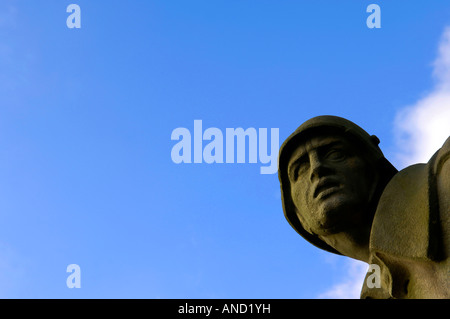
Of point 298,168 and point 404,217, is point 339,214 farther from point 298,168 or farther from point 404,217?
point 298,168

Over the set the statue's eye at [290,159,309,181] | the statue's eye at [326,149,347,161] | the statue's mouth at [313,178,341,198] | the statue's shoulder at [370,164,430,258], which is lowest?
the statue's shoulder at [370,164,430,258]

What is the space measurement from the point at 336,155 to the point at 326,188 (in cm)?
40

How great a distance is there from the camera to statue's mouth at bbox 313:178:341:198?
652cm

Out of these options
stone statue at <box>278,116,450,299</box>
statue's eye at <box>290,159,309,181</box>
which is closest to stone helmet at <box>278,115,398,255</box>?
stone statue at <box>278,116,450,299</box>

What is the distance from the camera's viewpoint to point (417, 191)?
6090 mm

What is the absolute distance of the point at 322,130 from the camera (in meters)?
6.90

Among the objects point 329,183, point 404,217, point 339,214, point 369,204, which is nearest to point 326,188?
point 329,183

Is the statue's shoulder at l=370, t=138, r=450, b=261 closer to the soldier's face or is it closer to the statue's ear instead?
the soldier's face

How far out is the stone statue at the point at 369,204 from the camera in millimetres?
5809

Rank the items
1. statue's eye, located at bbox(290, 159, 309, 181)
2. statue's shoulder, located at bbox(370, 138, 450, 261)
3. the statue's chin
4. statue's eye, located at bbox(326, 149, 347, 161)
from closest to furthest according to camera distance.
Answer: statue's shoulder, located at bbox(370, 138, 450, 261), the statue's chin, statue's eye, located at bbox(326, 149, 347, 161), statue's eye, located at bbox(290, 159, 309, 181)
